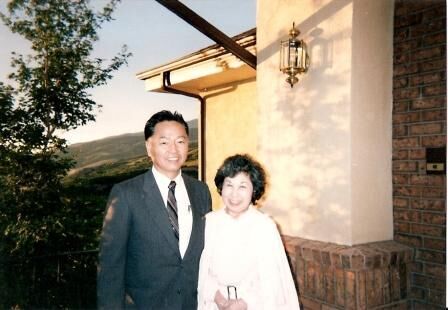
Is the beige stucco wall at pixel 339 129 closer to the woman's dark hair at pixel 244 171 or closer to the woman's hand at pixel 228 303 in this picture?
the woman's dark hair at pixel 244 171

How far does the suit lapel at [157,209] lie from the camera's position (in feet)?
6.70

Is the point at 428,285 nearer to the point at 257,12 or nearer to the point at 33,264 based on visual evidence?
the point at 257,12

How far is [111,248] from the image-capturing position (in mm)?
1952

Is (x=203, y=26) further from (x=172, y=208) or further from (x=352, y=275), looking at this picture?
(x=352, y=275)

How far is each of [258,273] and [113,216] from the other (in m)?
0.88

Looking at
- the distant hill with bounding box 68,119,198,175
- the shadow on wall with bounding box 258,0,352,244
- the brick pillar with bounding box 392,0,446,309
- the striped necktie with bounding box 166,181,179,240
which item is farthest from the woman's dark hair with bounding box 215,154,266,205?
the distant hill with bounding box 68,119,198,175

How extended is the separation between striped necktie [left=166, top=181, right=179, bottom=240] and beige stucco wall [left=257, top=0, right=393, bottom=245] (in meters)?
1.45

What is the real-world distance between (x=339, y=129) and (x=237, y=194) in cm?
119

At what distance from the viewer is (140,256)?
2.03m

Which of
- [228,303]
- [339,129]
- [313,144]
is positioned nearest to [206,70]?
[313,144]

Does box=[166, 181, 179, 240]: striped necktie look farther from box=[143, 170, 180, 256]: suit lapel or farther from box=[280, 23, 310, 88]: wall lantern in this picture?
box=[280, 23, 310, 88]: wall lantern

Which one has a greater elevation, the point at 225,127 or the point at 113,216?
the point at 225,127

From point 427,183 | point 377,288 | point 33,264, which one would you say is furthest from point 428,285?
point 33,264

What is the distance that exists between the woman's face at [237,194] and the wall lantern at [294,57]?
4.60ft
